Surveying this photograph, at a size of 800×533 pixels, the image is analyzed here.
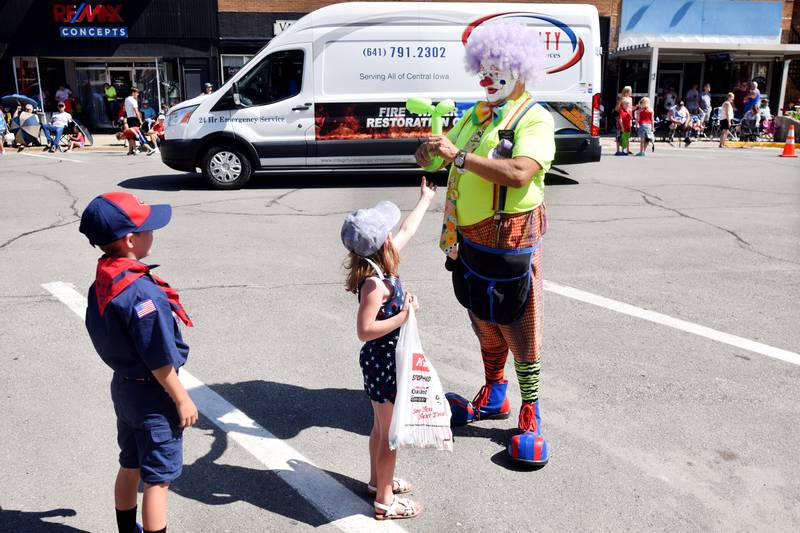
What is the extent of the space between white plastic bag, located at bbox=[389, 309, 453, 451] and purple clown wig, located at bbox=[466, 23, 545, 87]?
123 centimetres

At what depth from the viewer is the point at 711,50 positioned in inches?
960

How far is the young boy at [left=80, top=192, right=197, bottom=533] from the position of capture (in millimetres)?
2361

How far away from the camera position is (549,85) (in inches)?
464

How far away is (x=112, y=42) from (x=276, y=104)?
14242 mm

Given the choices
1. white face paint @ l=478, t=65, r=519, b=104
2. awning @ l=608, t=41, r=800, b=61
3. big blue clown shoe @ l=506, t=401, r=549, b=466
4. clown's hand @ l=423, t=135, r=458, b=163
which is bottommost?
big blue clown shoe @ l=506, t=401, r=549, b=466

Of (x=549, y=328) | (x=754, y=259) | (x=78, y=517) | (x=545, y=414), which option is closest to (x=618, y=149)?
(x=754, y=259)

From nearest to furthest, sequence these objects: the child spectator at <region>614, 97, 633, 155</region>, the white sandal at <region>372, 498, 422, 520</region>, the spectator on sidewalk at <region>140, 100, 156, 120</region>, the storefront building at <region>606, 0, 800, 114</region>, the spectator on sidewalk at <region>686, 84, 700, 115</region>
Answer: the white sandal at <region>372, 498, 422, 520</region>, the child spectator at <region>614, 97, 633, 155</region>, the spectator on sidewalk at <region>140, 100, 156, 120</region>, the spectator on sidewalk at <region>686, 84, 700, 115</region>, the storefront building at <region>606, 0, 800, 114</region>

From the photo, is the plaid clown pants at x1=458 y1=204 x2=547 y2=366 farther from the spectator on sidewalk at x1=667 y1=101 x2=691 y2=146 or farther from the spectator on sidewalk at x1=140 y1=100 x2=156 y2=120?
the spectator on sidewalk at x1=140 y1=100 x2=156 y2=120

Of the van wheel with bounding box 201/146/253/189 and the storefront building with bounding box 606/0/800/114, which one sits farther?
the storefront building with bounding box 606/0/800/114

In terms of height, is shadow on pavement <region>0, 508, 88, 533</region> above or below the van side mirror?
below

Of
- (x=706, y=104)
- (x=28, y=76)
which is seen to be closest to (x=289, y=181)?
(x=28, y=76)

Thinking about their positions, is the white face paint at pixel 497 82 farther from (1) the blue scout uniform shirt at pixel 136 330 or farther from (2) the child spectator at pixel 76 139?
(2) the child spectator at pixel 76 139

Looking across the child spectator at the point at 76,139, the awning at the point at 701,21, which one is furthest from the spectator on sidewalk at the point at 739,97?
the child spectator at the point at 76,139

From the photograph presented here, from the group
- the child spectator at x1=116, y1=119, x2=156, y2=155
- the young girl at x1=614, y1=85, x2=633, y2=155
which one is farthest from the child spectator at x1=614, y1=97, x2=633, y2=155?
the child spectator at x1=116, y1=119, x2=156, y2=155
